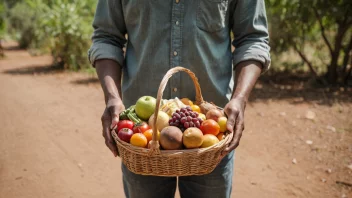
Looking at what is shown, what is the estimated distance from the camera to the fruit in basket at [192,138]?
1.73m

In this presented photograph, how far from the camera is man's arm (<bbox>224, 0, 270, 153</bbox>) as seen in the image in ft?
6.72

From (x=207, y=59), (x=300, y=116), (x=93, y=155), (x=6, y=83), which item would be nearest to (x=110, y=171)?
(x=93, y=155)

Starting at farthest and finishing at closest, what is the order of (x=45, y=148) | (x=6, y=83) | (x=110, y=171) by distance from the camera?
(x=6, y=83) → (x=45, y=148) → (x=110, y=171)

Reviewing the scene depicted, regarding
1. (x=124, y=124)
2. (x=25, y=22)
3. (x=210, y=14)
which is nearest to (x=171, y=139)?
(x=124, y=124)

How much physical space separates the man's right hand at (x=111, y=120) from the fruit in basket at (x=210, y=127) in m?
0.45

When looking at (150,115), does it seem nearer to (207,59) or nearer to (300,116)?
(207,59)

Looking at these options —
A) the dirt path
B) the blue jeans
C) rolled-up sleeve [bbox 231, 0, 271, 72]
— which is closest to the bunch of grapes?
the blue jeans

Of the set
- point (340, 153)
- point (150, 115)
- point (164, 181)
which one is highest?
point (150, 115)

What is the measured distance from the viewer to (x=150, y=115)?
203cm

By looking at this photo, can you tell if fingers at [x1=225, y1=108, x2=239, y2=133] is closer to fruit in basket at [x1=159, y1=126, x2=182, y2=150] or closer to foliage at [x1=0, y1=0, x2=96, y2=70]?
fruit in basket at [x1=159, y1=126, x2=182, y2=150]

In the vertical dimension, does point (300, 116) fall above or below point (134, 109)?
below

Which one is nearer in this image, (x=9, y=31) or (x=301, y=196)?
(x=301, y=196)

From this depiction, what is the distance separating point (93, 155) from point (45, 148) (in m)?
0.77

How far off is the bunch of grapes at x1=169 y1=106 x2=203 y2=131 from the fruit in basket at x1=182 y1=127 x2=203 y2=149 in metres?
0.08
